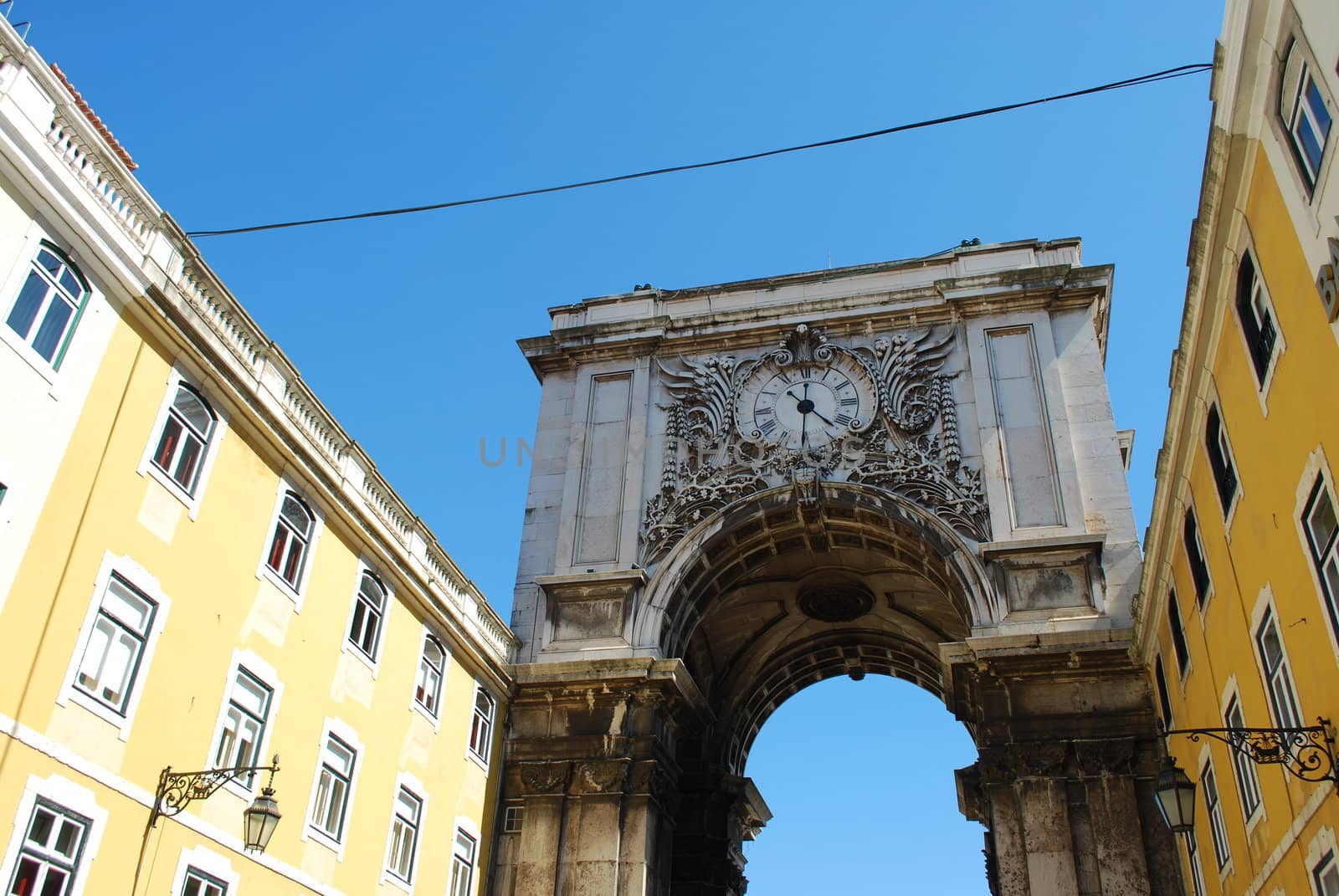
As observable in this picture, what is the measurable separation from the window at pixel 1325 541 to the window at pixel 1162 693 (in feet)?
30.1

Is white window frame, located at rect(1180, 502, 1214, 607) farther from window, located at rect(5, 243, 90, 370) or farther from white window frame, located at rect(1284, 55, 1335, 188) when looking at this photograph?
window, located at rect(5, 243, 90, 370)

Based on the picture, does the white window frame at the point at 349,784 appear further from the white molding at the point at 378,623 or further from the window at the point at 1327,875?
the window at the point at 1327,875

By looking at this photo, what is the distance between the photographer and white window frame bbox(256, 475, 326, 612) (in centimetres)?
1714

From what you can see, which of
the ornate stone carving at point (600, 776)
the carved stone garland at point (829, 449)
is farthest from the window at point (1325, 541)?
the ornate stone carving at point (600, 776)

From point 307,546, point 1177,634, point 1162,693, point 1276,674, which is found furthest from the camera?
point 1162,693

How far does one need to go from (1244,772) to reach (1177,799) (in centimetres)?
374

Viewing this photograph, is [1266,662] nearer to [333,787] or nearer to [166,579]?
[333,787]

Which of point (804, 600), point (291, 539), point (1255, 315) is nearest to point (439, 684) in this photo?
point (291, 539)

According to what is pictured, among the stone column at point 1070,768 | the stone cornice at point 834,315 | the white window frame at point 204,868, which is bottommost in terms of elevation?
the white window frame at point 204,868

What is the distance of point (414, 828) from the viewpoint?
20438 millimetres

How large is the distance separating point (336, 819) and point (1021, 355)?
60.2 ft

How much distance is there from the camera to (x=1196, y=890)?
1920 centimetres

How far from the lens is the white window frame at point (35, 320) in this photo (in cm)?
1289

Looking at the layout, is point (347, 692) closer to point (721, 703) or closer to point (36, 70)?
point (36, 70)
